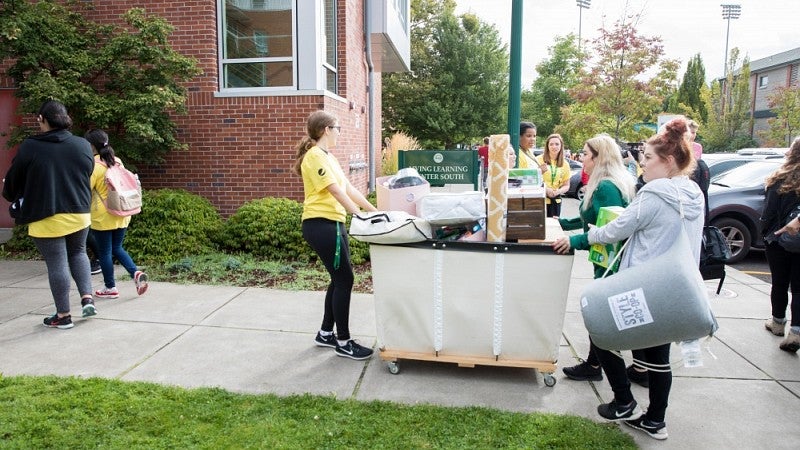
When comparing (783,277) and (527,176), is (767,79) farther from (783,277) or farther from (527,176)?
(527,176)

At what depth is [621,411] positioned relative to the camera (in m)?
3.47

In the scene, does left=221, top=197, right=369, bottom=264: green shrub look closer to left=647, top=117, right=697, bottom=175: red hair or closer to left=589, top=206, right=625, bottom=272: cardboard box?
left=589, top=206, right=625, bottom=272: cardboard box

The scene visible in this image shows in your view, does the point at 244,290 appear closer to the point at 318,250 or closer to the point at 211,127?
the point at 318,250

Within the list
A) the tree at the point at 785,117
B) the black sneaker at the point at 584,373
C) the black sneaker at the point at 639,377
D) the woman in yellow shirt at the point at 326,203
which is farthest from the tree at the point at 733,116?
the woman in yellow shirt at the point at 326,203

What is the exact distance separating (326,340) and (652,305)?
8.39 feet

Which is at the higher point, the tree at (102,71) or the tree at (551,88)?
the tree at (551,88)

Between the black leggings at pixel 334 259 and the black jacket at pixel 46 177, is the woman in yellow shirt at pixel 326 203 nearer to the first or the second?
the black leggings at pixel 334 259

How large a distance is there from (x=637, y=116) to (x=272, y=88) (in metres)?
15.0

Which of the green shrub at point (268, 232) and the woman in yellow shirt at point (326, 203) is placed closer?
the woman in yellow shirt at point (326, 203)

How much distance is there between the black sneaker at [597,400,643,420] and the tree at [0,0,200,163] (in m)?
6.19

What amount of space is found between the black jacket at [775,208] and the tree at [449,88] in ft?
74.9

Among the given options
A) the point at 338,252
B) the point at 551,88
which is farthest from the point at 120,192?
the point at 551,88

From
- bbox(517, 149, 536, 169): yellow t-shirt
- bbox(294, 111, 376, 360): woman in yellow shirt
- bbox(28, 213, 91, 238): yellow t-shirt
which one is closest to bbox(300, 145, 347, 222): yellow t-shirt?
bbox(294, 111, 376, 360): woman in yellow shirt

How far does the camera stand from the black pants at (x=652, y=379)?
3.23 meters
